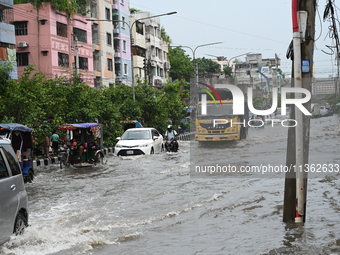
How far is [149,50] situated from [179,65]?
18122mm

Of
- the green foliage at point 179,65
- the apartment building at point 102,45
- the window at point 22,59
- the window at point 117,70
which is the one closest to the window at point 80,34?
the apartment building at point 102,45

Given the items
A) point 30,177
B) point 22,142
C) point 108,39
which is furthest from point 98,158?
point 108,39

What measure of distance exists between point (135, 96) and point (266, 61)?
117 metres

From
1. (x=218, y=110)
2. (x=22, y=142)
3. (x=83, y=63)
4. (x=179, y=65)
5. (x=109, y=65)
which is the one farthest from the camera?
(x=179, y=65)

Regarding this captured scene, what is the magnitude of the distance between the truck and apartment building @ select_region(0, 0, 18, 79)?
1224 cm

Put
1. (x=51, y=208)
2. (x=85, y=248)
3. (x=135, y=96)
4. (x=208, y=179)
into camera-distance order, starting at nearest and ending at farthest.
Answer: (x=85, y=248)
(x=51, y=208)
(x=208, y=179)
(x=135, y=96)

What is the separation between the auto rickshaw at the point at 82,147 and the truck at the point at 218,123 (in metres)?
8.40

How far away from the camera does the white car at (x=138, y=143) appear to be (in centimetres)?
2383

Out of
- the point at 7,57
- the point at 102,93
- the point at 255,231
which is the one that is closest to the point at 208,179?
the point at 255,231

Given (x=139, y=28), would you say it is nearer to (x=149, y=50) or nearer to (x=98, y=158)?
(x=149, y=50)

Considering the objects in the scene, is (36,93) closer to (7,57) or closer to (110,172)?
(110,172)

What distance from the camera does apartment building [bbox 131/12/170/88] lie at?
200ft

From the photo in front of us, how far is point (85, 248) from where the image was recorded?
750cm

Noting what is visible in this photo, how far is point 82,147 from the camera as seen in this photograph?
20.1 meters
